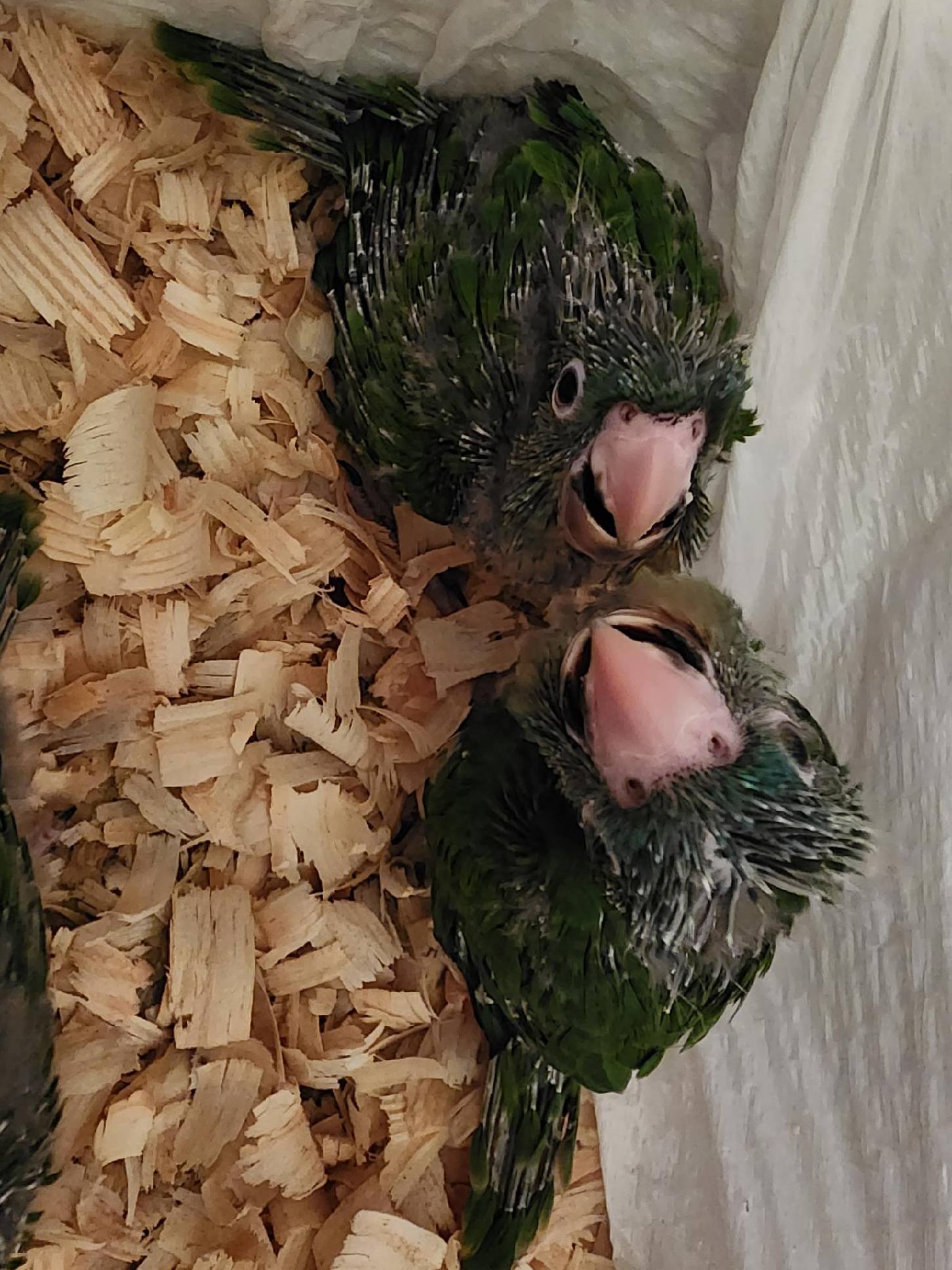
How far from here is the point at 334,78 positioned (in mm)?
903

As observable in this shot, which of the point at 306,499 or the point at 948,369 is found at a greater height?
the point at 948,369

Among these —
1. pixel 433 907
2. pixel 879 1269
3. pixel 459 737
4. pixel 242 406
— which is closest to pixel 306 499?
pixel 242 406

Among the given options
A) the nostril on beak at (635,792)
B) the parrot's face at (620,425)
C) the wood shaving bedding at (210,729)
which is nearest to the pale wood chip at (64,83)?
the wood shaving bedding at (210,729)

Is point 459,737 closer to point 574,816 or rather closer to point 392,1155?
point 574,816

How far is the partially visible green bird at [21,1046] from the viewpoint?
72 centimetres

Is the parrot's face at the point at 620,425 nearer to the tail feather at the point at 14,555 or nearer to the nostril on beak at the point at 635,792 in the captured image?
the nostril on beak at the point at 635,792

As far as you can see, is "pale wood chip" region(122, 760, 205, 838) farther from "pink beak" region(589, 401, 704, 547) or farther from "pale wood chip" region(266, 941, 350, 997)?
"pink beak" region(589, 401, 704, 547)

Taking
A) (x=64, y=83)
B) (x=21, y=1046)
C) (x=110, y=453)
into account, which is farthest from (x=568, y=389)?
(x=21, y=1046)

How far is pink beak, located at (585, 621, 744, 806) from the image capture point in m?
0.69

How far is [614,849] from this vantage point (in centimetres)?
72

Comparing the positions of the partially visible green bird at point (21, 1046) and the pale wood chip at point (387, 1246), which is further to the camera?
the pale wood chip at point (387, 1246)

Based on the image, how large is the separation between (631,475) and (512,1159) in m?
0.51

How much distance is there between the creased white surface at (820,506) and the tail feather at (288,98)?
0.05 feet

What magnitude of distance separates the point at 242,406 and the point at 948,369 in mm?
531
